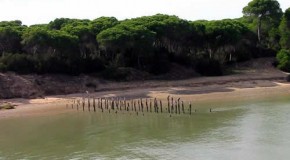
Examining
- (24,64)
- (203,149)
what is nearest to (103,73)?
(24,64)

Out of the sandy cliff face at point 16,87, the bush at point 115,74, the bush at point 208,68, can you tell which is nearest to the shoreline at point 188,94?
the sandy cliff face at point 16,87

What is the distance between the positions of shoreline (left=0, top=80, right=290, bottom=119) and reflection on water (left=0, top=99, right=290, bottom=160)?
428 centimetres

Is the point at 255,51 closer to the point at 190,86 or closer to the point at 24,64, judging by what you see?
the point at 190,86

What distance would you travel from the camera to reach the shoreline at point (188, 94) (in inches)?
2121

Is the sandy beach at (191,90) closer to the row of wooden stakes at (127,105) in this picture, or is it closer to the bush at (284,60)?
the bush at (284,60)

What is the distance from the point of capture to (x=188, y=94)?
61.7 meters

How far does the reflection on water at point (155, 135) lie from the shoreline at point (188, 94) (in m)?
4.28

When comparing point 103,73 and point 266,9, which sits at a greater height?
point 266,9

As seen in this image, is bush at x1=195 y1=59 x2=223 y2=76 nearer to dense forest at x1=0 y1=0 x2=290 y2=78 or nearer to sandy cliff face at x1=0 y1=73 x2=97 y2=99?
dense forest at x1=0 y1=0 x2=290 y2=78

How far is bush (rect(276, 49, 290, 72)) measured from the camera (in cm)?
7312

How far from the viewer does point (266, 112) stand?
47.2m

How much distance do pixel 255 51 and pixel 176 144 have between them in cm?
5134

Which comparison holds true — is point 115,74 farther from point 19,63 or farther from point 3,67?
point 3,67

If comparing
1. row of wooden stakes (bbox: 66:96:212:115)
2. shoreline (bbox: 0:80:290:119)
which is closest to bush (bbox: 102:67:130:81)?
shoreline (bbox: 0:80:290:119)
